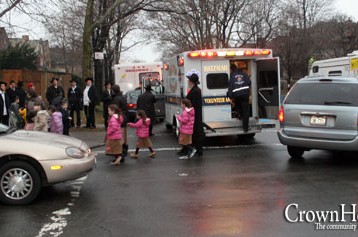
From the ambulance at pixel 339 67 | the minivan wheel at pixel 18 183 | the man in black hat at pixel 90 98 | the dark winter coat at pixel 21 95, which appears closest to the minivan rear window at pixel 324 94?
the minivan wheel at pixel 18 183

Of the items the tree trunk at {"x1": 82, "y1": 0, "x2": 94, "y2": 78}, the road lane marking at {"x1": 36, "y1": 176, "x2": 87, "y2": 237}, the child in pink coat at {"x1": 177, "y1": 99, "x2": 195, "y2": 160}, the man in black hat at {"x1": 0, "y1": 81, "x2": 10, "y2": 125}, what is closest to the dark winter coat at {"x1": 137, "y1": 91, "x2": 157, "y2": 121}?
the child in pink coat at {"x1": 177, "y1": 99, "x2": 195, "y2": 160}

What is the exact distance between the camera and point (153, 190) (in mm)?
7445

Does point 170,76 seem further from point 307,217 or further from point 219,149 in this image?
point 307,217

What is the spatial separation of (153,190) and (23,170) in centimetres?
195

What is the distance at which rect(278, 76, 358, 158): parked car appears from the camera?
8594 millimetres

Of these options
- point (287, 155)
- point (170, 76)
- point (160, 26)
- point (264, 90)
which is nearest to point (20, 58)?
point (160, 26)

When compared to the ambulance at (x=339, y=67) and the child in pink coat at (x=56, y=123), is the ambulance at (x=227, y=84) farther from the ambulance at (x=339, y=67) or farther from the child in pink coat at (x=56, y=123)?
the ambulance at (x=339, y=67)

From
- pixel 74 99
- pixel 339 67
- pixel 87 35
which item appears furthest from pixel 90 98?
pixel 339 67

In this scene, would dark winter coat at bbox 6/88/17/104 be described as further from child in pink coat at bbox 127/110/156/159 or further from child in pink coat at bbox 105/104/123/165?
child in pink coat at bbox 105/104/123/165

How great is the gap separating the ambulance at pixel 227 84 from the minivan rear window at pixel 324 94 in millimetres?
3008

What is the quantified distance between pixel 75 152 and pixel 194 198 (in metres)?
1.88

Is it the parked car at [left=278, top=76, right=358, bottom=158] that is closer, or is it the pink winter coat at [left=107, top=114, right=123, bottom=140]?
the parked car at [left=278, top=76, right=358, bottom=158]

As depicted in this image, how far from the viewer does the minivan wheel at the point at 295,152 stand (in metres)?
9.85

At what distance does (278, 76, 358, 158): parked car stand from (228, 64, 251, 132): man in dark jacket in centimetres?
236
